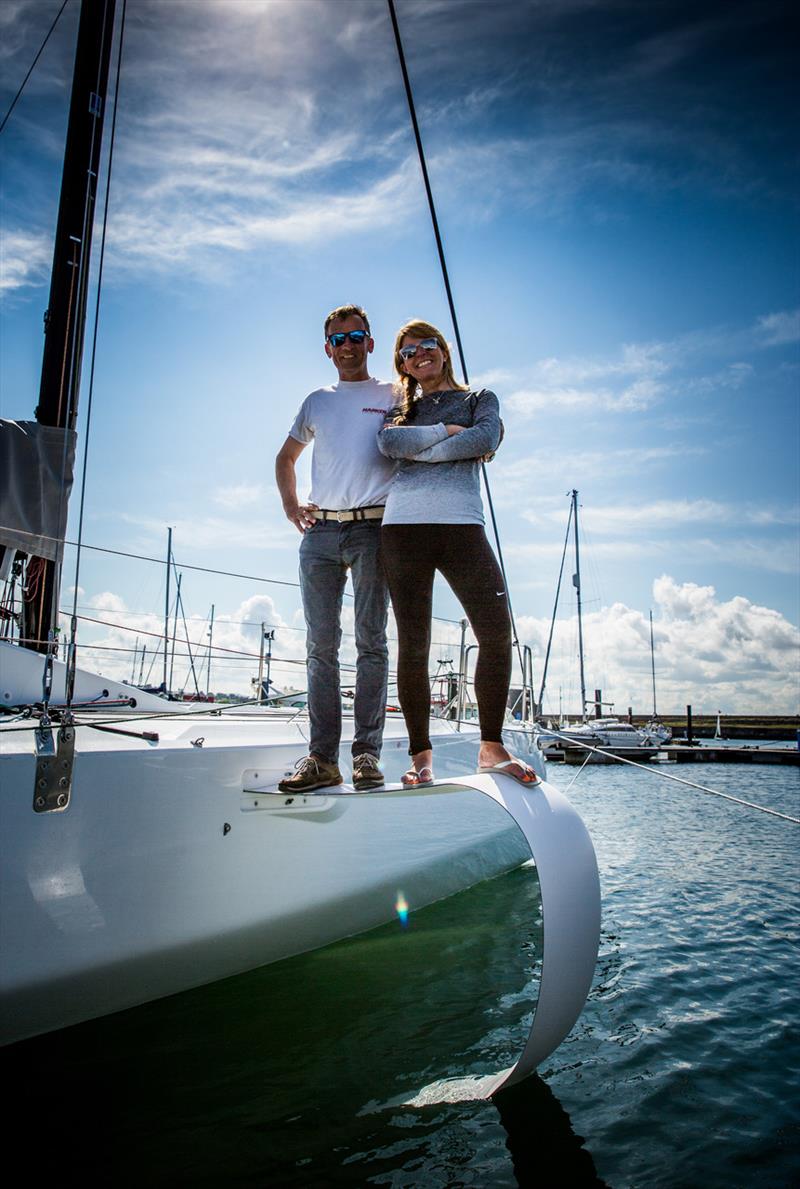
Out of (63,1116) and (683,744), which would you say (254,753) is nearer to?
(63,1116)

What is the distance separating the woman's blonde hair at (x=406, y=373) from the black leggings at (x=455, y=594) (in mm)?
505

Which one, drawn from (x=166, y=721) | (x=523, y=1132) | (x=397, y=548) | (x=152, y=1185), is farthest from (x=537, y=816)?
(x=166, y=721)

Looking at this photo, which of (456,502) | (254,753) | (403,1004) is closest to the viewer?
(456,502)

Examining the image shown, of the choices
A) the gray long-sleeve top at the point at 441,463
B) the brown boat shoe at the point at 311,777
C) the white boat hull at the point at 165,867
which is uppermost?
the gray long-sleeve top at the point at 441,463

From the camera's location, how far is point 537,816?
5.90 ft

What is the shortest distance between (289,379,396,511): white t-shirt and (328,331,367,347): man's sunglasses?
0.16 meters

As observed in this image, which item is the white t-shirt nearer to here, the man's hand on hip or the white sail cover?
the man's hand on hip

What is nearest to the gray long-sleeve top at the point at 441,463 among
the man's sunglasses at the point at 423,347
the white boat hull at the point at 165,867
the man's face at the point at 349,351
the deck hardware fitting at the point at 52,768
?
the man's sunglasses at the point at 423,347

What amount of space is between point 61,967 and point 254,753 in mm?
839

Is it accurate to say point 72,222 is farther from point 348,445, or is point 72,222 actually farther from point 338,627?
point 338,627

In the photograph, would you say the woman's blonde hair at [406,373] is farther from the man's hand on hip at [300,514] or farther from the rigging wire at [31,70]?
the rigging wire at [31,70]

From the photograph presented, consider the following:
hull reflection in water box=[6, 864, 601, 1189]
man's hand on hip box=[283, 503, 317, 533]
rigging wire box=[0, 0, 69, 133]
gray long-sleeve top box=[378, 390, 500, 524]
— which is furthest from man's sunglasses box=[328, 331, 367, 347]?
rigging wire box=[0, 0, 69, 133]

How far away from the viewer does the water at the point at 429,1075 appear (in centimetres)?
196

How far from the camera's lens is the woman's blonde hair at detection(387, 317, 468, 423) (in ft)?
8.14
